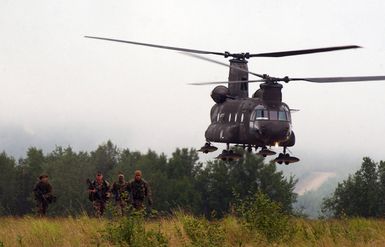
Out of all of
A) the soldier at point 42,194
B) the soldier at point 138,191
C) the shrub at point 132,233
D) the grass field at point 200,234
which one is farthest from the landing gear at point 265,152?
the shrub at point 132,233

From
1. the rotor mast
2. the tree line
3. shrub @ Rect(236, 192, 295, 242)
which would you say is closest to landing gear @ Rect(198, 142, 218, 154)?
the rotor mast

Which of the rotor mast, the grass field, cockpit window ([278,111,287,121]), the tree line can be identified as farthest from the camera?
the tree line

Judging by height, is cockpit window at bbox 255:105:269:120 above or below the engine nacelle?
below

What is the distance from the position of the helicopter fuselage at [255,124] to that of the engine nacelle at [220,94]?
63 cm

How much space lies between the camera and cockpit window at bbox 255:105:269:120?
69.7 feet

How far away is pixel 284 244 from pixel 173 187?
80.9 meters

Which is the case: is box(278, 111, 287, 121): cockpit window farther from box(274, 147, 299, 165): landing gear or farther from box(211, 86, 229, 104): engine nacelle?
box(211, 86, 229, 104): engine nacelle

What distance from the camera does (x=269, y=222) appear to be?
1416 centimetres

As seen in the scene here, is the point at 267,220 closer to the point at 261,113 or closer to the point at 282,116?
the point at 261,113

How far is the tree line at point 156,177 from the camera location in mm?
84938

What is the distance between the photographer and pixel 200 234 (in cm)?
1317

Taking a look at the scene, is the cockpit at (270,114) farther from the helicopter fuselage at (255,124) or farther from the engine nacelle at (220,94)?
the engine nacelle at (220,94)

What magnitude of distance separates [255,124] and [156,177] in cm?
7355

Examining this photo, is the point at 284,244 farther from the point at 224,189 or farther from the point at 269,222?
the point at 224,189
